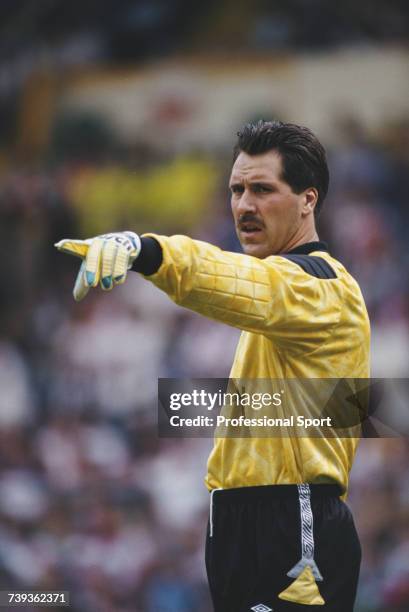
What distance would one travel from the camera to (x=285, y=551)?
9.31ft

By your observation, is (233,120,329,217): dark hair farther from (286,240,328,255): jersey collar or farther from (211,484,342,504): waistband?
(211,484,342,504): waistband

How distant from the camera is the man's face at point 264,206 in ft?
9.80

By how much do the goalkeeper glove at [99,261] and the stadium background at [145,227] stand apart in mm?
4513

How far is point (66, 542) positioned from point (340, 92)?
4.90 meters

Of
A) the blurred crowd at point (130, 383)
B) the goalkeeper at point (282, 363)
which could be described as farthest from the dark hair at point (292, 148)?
the blurred crowd at point (130, 383)

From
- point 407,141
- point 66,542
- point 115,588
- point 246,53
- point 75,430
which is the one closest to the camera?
point 115,588

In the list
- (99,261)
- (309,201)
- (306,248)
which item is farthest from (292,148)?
(99,261)

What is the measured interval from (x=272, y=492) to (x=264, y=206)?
0.76 metres

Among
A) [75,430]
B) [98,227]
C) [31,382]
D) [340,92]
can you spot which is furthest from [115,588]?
[340,92]

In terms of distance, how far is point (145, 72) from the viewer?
35.1 feet

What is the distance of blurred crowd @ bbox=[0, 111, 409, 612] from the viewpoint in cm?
690

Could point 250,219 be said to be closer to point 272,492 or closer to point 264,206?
point 264,206

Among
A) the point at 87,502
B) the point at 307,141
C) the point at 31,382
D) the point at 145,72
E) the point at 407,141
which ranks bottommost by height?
the point at 87,502

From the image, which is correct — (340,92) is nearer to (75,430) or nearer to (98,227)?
(98,227)
